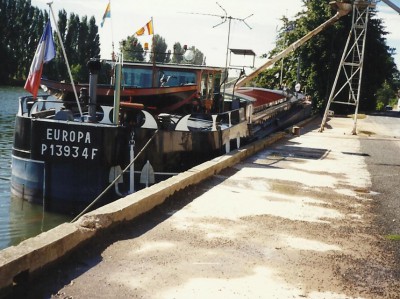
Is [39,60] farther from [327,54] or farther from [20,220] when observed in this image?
[327,54]

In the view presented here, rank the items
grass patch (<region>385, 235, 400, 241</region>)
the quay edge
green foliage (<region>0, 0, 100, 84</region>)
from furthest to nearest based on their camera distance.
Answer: green foliage (<region>0, 0, 100, 84</region>) → grass patch (<region>385, 235, 400, 241</region>) → the quay edge

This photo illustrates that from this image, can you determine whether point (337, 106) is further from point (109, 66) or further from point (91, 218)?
point (91, 218)

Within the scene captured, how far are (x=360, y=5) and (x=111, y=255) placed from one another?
1870cm

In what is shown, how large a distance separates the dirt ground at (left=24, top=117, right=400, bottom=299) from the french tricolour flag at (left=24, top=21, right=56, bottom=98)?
13.1ft

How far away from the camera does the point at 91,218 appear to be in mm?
5457

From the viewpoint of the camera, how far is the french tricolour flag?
977 centimetres

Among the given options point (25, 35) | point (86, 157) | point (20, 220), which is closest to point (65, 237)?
point (86, 157)

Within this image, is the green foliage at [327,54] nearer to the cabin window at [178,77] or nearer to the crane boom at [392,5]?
the crane boom at [392,5]

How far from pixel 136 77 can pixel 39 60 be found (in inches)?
164

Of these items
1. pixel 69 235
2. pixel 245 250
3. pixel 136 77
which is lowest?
pixel 245 250

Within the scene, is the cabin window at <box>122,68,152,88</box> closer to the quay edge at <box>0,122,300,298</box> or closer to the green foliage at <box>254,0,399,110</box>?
the quay edge at <box>0,122,300,298</box>

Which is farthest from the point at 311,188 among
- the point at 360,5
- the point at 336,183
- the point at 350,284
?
the point at 360,5

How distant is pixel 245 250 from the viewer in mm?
5395

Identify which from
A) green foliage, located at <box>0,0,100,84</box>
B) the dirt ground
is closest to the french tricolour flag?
the dirt ground
